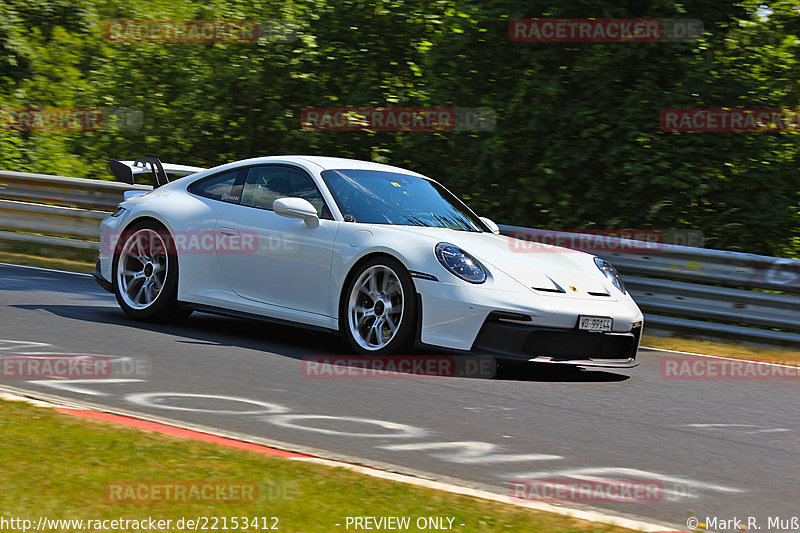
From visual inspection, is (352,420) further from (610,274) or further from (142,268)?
(142,268)

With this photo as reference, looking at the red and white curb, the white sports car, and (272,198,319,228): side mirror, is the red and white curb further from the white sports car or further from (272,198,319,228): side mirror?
(272,198,319,228): side mirror

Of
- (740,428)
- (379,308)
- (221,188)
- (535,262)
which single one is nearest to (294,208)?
(379,308)

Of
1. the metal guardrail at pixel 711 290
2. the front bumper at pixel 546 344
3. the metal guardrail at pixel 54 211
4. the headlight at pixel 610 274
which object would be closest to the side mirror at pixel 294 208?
the front bumper at pixel 546 344

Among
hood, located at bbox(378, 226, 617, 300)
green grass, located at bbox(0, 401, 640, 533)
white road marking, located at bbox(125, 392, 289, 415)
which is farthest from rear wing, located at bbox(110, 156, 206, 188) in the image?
green grass, located at bbox(0, 401, 640, 533)

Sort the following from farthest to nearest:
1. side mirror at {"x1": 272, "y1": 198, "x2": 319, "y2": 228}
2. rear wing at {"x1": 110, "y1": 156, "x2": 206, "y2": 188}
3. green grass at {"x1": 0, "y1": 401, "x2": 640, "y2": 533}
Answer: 1. rear wing at {"x1": 110, "y1": 156, "x2": 206, "y2": 188}
2. side mirror at {"x1": 272, "y1": 198, "x2": 319, "y2": 228}
3. green grass at {"x1": 0, "y1": 401, "x2": 640, "y2": 533}

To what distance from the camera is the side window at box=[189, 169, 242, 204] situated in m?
8.66

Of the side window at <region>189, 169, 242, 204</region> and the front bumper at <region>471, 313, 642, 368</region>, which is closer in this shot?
the front bumper at <region>471, 313, 642, 368</region>

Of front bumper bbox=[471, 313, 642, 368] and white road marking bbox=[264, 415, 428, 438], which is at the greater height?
front bumper bbox=[471, 313, 642, 368]

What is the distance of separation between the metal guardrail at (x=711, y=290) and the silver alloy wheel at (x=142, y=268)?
420 cm

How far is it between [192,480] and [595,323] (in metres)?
3.75

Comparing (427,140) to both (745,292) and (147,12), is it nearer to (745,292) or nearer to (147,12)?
(745,292)

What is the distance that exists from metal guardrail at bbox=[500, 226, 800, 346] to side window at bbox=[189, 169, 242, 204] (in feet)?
12.3

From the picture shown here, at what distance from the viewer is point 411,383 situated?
6.93 m

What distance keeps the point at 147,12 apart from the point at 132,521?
54.5ft
